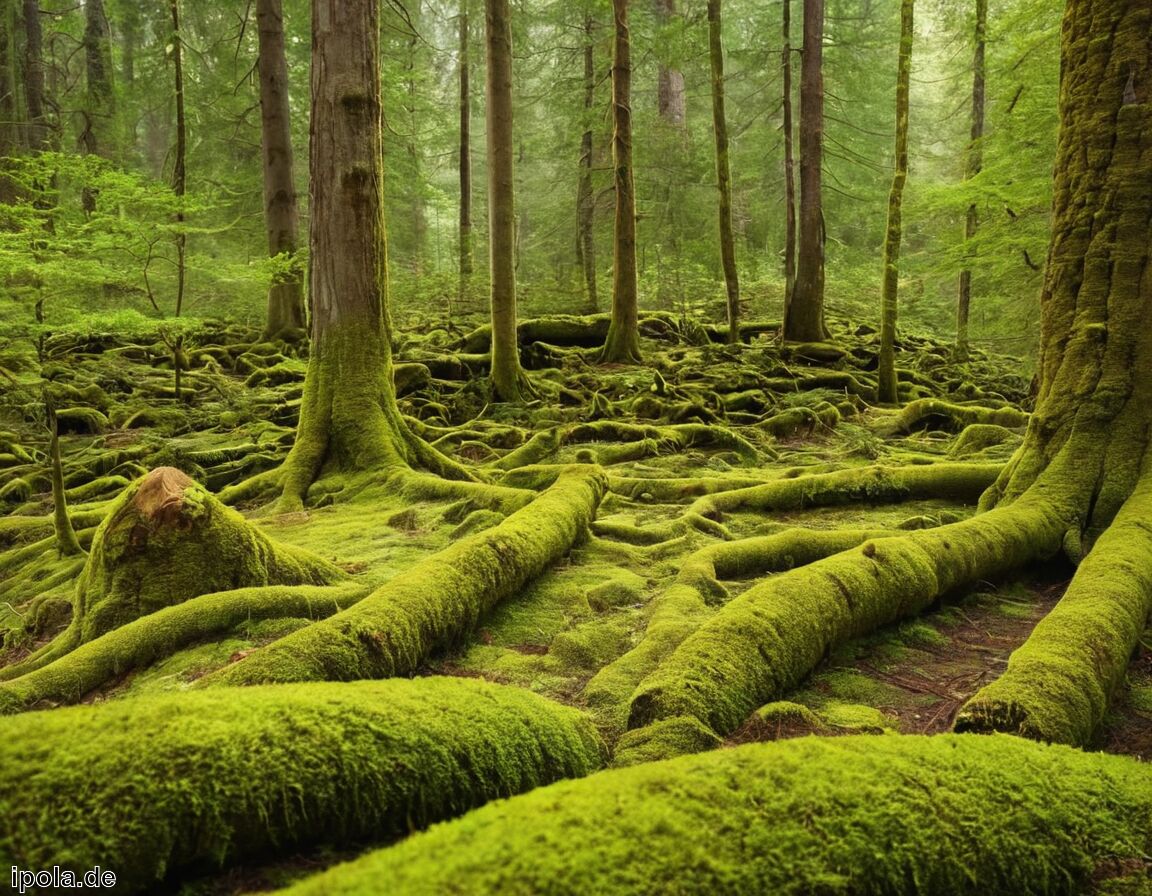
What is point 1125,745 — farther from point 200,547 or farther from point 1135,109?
point 200,547

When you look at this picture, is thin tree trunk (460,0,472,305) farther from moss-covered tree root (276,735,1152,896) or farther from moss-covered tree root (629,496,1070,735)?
moss-covered tree root (276,735,1152,896)

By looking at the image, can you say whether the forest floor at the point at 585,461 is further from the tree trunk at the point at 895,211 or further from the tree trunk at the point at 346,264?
the tree trunk at the point at 895,211

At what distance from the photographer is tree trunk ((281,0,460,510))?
22.5ft

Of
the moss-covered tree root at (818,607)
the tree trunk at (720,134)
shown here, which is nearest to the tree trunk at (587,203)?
the tree trunk at (720,134)

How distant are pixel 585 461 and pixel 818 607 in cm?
464

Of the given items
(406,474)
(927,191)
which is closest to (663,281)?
(927,191)

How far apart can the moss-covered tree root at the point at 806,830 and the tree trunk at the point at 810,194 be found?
49.8 ft

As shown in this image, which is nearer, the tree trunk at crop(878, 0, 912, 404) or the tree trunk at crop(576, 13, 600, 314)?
the tree trunk at crop(878, 0, 912, 404)

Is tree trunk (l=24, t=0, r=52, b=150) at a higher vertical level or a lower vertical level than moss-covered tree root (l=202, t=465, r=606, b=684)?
higher

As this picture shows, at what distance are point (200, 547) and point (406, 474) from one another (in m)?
2.76

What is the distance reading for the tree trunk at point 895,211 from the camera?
10.4 meters

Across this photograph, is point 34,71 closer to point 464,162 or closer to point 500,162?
point 464,162

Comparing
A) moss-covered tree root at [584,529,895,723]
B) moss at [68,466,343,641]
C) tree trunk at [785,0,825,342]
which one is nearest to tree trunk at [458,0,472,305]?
tree trunk at [785,0,825,342]

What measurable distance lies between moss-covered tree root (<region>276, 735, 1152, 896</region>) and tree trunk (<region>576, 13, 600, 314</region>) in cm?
1708
